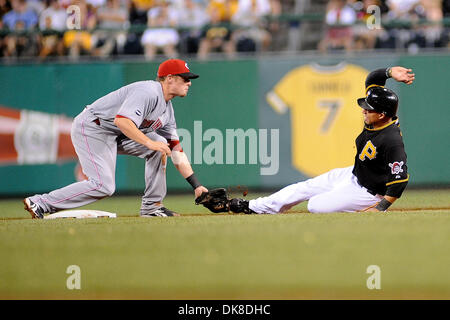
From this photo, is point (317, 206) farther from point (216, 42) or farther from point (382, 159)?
point (216, 42)

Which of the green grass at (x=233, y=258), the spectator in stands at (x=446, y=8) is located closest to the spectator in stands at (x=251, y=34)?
the spectator in stands at (x=446, y=8)

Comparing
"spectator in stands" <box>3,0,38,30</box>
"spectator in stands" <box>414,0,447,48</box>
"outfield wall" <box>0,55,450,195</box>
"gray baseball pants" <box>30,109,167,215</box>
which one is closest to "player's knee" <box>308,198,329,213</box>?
"gray baseball pants" <box>30,109,167,215</box>

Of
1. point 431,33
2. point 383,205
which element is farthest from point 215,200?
point 431,33

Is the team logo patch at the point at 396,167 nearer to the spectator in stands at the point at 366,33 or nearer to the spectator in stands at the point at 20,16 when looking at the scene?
the spectator in stands at the point at 366,33

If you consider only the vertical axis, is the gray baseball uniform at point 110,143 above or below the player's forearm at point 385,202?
above
